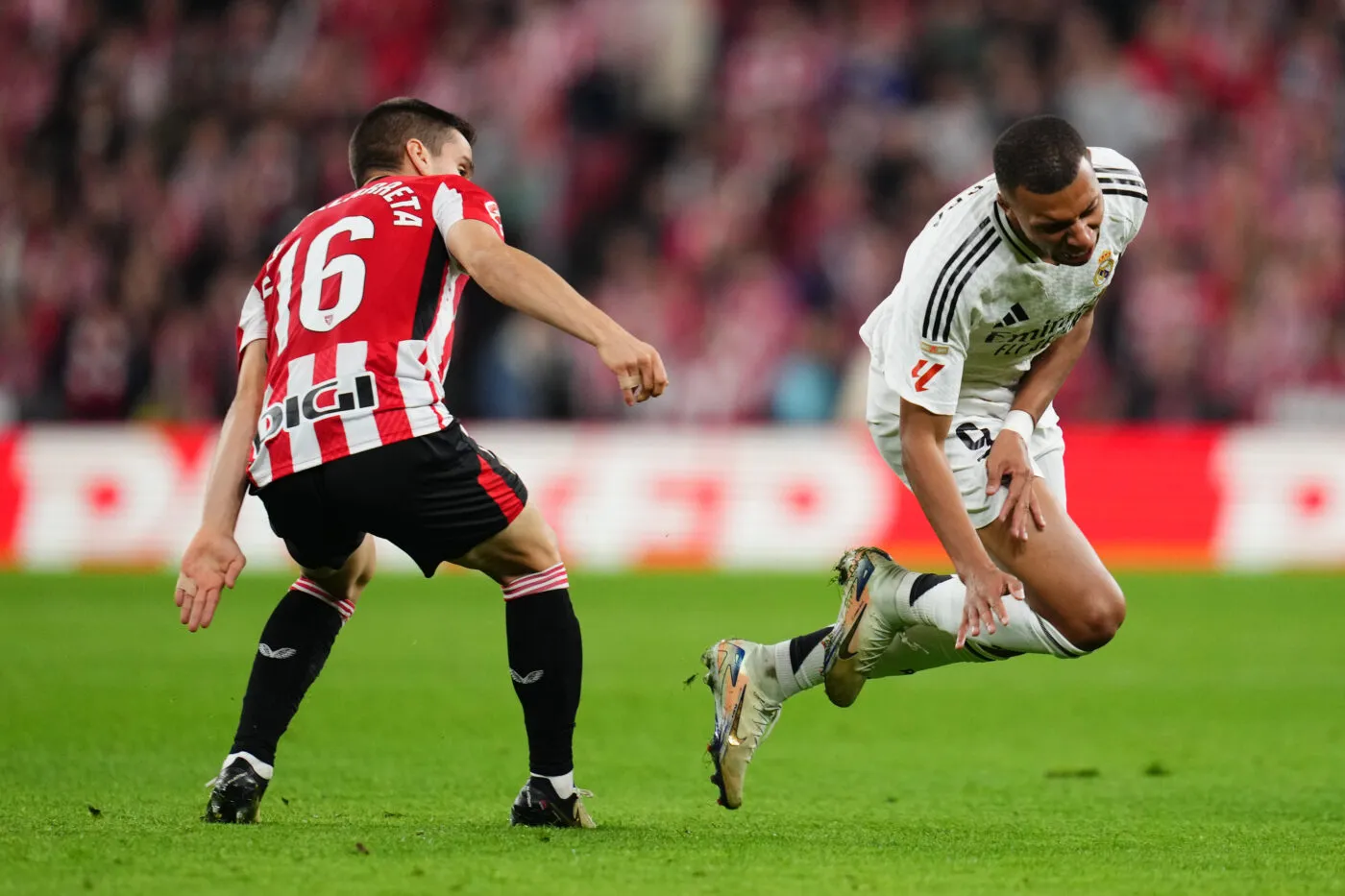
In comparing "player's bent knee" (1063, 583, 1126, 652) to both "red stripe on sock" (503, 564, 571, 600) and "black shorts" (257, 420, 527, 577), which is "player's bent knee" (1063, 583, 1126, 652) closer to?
"red stripe on sock" (503, 564, 571, 600)

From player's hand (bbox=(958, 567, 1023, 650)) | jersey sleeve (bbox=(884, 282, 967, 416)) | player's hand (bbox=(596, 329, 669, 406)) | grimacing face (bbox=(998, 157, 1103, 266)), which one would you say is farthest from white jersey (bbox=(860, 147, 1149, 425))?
player's hand (bbox=(596, 329, 669, 406))

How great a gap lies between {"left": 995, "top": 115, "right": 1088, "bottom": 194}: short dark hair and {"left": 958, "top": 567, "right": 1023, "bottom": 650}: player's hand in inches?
38.6

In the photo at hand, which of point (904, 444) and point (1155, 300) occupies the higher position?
point (1155, 300)

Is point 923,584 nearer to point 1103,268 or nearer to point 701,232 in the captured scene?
point 1103,268

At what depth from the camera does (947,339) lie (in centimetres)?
471

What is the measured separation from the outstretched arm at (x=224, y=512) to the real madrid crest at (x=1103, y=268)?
226 centimetres

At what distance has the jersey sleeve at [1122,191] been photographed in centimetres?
503

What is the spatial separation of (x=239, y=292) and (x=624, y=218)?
137 inches

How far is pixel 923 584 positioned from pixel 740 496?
810cm

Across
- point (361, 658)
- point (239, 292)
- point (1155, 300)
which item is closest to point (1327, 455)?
point (1155, 300)

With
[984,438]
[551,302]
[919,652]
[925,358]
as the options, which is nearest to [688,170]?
[984,438]

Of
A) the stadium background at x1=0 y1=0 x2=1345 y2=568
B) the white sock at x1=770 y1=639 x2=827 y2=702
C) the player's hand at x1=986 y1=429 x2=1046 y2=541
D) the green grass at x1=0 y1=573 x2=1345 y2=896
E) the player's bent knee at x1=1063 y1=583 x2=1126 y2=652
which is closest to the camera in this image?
the green grass at x1=0 y1=573 x2=1345 y2=896

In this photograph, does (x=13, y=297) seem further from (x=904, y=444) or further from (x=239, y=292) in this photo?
(x=904, y=444)

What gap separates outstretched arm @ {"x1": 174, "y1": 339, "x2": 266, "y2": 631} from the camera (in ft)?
14.4
